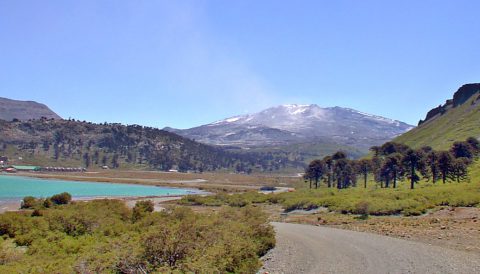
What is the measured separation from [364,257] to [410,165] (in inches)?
2810

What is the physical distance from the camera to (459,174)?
81.6 m

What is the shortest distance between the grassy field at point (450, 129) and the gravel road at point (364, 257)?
108m

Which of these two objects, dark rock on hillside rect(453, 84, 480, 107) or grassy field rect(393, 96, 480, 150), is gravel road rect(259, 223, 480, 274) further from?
dark rock on hillside rect(453, 84, 480, 107)

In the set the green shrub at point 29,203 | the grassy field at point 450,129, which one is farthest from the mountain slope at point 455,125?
the green shrub at point 29,203

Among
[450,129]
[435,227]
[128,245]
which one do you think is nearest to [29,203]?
[128,245]

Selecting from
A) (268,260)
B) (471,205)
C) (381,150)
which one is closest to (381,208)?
(471,205)

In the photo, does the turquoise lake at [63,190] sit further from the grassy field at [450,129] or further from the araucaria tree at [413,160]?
the grassy field at [450,129]

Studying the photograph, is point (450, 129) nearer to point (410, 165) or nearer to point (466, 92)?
point (466, 92)

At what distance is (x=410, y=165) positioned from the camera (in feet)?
298

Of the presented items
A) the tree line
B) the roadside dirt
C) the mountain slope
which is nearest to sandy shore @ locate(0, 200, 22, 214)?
the roadside dirt

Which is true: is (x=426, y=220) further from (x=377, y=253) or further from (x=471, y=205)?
(x=377, y=253)

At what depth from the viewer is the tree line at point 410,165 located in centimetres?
8331

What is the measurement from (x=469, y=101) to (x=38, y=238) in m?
194

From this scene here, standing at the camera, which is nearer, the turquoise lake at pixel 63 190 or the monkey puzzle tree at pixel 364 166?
the turquoise lake at pixel 63 190
